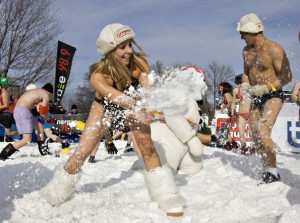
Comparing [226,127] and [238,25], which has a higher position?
[238,25]

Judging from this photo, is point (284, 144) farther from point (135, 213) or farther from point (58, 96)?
point (58, 96)

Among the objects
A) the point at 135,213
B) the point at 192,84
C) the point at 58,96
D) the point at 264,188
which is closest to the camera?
the point at 135,213

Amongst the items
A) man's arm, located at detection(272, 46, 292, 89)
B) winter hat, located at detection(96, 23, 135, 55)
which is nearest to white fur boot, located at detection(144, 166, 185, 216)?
winter hat, located at detection(96, 23, 135, 55)

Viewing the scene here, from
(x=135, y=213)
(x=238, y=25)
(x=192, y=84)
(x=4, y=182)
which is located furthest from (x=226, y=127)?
(x=135, y=213)

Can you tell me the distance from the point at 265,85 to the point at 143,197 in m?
1.82

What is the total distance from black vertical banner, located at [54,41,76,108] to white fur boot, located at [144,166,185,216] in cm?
1310

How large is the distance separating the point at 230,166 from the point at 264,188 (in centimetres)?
147

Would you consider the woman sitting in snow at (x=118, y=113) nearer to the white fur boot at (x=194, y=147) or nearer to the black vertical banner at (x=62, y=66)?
the white fur boot at (x=194, y=147)

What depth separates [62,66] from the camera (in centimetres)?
1594

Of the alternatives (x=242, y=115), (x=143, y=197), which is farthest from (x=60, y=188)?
(x=242, y=115)

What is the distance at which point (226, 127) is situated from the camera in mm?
9719

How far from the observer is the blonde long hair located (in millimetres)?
3447

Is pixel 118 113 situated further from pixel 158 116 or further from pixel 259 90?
pixel 158 116

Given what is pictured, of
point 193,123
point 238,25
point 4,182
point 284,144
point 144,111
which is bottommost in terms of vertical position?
point 284,144
